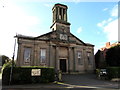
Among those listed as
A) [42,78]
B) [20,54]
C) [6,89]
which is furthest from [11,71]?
[20,54]

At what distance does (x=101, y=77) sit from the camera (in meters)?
15.9

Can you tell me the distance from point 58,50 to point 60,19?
743 cm

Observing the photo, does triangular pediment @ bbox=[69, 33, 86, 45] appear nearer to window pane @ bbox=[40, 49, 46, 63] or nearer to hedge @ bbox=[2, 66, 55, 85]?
window pane @ bbox=[40, 49, 46, 63]

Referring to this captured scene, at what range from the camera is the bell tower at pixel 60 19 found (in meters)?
22.7

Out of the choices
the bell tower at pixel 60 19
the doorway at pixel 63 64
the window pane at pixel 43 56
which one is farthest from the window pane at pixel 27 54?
the bell tower at pixel 60 19

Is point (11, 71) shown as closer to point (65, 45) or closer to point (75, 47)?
point (65, 45)

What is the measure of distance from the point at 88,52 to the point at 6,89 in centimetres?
1977

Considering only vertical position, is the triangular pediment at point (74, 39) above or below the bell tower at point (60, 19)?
below

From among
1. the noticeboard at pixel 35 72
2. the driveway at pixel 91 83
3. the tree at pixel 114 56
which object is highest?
the tree at pixel 114 56

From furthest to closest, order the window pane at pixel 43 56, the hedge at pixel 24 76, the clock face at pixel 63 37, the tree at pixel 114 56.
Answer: the tree at pixel 114 56
the clock face at pixel 63 37
the window pane at pixel 43 56
the hedge at pixel 24 76

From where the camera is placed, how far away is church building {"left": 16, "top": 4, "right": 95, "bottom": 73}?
731 inches

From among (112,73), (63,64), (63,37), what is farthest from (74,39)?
(112,73)

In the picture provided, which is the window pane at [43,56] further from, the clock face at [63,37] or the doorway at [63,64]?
the clock face at [63,37]

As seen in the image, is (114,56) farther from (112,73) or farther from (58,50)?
(58,50)
